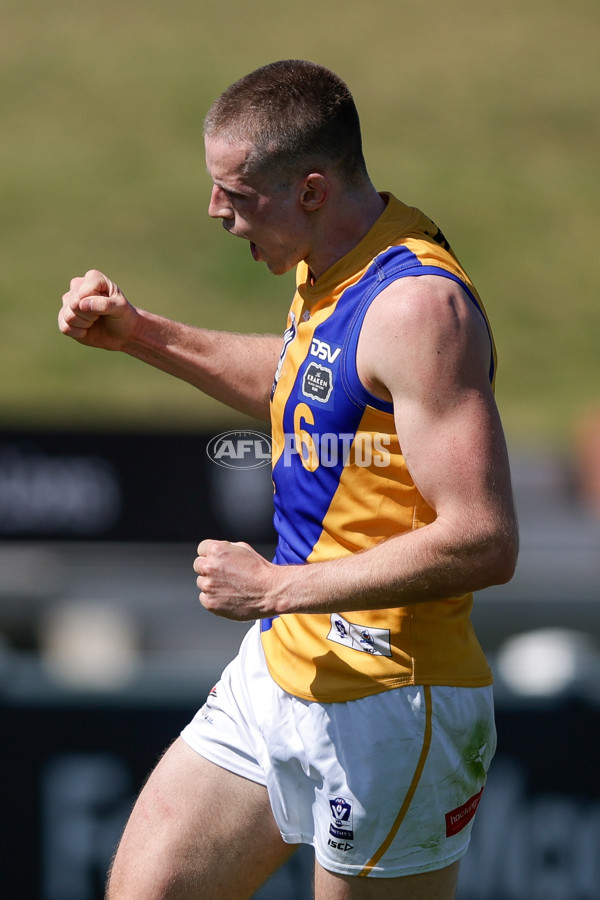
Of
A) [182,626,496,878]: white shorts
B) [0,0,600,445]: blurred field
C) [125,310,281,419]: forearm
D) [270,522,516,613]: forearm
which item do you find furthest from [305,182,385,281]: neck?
[0,0,600,445]: blurred field

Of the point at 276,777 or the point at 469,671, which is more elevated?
the point at 469,671

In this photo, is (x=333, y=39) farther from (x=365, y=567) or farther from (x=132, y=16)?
(x=365, y=567)

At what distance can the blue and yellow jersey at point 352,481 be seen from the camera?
2334 millimetres

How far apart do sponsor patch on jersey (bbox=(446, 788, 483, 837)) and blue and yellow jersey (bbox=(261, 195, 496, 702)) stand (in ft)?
0.85

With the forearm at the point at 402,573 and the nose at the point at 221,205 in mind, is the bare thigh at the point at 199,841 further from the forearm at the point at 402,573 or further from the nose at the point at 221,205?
the nose at the point at 221,205

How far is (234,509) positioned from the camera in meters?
5.94

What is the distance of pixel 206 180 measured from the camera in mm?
13672

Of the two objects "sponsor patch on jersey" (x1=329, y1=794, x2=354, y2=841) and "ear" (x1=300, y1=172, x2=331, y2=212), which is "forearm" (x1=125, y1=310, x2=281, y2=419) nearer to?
"ear" (x1=300, y1=172, x2=331, y2=212)

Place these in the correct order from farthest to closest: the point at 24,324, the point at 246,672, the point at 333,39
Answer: the point at 333,39 → the point at 24,324 → the point at 246,672

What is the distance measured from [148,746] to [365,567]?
225 centimetres

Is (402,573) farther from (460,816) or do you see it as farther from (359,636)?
(460,816)

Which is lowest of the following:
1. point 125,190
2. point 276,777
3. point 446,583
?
point 276,777

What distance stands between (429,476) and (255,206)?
0.64 m

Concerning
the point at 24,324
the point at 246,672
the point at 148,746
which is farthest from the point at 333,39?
the point at 246,672
